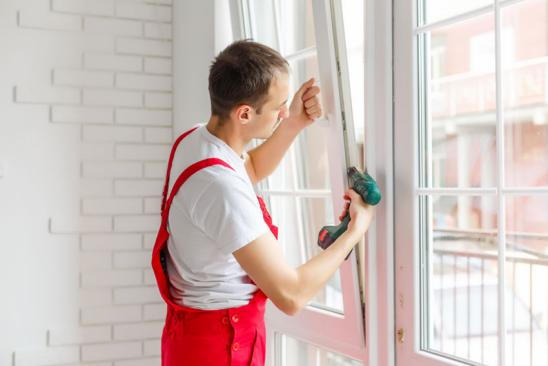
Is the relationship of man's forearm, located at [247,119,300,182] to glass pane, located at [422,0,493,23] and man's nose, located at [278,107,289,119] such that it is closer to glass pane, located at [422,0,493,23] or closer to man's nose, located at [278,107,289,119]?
man's nose, located at [278,107,289,119]

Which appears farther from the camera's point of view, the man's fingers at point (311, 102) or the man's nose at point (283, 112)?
the man's fingers at point (311, 102)

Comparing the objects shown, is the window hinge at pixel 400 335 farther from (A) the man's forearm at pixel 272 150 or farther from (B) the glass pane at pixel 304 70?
(B) the glass pane at pixel 304 70

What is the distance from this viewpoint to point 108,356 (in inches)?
128

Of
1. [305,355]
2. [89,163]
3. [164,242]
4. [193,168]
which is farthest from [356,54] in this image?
[89,163]

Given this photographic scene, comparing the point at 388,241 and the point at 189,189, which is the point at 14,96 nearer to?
the point at 189,189

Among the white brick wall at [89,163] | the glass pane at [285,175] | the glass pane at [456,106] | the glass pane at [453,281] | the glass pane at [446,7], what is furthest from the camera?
the white brick wall at [89,163]

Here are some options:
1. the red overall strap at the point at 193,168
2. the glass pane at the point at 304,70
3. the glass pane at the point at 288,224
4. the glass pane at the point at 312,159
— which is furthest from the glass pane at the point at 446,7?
the glass pane at the point at 288,224

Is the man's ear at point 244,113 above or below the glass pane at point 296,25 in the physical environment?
below

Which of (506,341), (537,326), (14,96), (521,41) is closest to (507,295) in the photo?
(506,341)

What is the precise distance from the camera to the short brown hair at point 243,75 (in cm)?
188

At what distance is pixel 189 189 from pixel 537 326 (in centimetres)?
113

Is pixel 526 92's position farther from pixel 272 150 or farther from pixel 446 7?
pixel 272 150

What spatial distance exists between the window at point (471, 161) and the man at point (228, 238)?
221mm

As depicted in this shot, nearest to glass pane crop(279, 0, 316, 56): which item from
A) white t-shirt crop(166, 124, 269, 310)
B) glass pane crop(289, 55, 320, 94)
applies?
glass pane crop(289, 55, 320, 94)
